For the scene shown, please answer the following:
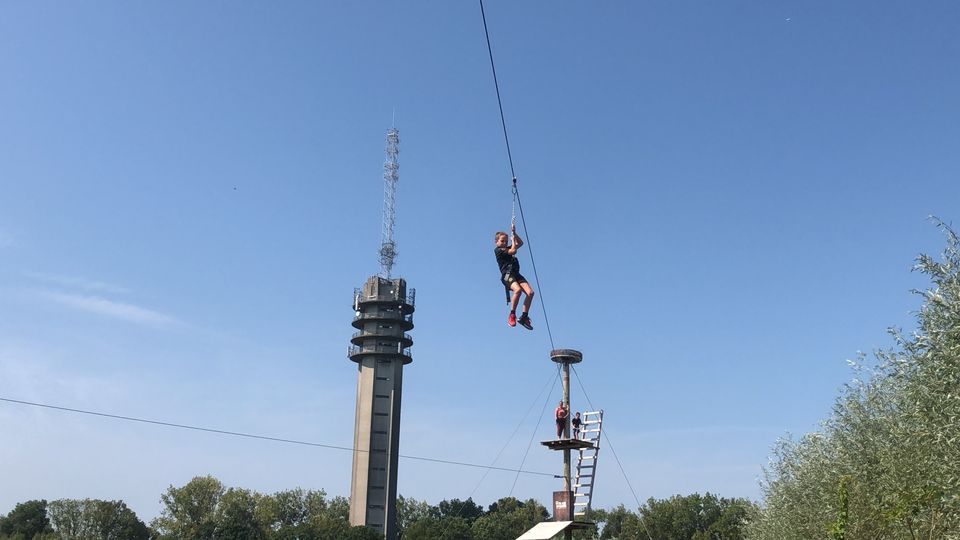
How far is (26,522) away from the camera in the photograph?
432ft

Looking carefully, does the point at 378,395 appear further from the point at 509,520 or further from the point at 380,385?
the point at 509,520

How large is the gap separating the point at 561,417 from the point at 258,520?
11639 centimetres

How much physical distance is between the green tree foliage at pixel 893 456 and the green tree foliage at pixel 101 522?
115387 millimetres

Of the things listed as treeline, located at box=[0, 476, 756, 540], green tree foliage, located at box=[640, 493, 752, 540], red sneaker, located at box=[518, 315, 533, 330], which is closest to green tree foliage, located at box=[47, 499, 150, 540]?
treeline, located at box=[0, 476, 756, 540]

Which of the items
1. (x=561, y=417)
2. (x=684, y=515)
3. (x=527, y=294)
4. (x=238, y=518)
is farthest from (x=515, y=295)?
(x=684, y=515)

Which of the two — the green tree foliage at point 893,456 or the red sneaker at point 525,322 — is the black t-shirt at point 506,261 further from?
the green tree foliage at point 893,456

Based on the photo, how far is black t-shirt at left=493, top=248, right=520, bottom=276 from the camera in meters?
19.0

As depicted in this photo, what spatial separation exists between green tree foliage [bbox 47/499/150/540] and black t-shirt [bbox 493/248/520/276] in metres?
131

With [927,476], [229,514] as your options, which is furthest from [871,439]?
[229,514]

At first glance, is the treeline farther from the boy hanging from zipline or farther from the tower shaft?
the boy hanging from zipline

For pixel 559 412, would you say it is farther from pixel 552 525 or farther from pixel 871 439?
pixel 871 439

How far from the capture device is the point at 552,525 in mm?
24703

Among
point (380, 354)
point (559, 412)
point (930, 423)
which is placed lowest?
point (930, 423)

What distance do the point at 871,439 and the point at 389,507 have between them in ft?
298
